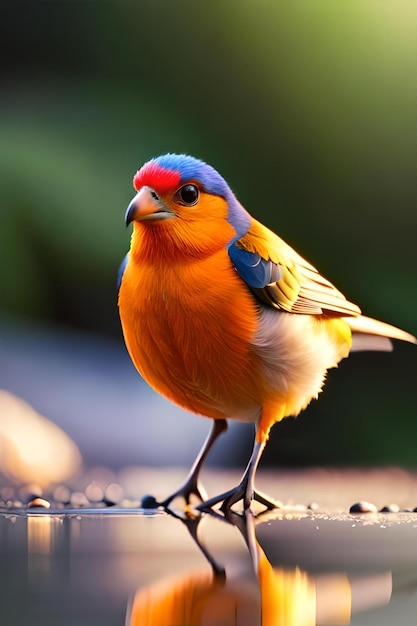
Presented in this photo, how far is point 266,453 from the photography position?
1942 millimetres

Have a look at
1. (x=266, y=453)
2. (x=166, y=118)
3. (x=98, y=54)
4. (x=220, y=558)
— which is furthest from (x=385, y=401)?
(x=98, y=54)

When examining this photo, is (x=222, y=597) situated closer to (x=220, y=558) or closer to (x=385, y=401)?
(x=220, y=558)

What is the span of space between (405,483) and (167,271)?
0.87m

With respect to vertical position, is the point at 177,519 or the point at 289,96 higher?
the point at 289,96

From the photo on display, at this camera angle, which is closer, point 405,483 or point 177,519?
point 177,519

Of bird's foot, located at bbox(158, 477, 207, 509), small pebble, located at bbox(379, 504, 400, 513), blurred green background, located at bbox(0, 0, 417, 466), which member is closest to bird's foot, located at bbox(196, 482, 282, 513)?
bird's foot, located at bbox(158, 477, 207, 509)

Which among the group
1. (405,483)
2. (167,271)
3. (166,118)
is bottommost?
(405,483)

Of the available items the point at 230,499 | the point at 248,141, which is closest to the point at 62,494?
the point at 230,499

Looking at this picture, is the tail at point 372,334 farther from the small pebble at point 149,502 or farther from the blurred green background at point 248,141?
the small pebble at point 149,502

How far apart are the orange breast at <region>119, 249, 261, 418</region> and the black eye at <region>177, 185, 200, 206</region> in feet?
0.42

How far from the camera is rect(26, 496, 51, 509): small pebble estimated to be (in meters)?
1.93

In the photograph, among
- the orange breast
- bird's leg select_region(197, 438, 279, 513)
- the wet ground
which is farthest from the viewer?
bird's leg select_region(197, 438, 279, 513)

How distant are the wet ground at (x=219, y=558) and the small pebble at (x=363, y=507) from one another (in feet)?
0.05

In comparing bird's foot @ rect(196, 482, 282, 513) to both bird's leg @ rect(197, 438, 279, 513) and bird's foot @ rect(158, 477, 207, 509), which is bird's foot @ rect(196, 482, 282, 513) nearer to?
bird's leg @ rect(197, 438, 279, 513)
